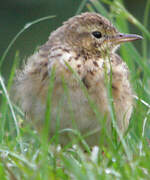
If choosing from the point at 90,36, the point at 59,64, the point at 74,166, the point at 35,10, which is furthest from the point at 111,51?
the point at 35,10

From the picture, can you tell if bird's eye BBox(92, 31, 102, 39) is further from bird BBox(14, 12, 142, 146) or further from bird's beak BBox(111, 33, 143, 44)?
bird's beak BBox(111, 33, 143, 44)

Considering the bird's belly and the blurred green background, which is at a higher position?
the blurred green background

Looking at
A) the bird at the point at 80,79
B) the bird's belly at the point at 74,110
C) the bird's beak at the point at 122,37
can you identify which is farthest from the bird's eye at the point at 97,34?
the bird's belly at the point at 74,110

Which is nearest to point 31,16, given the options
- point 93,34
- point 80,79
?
point 93,34

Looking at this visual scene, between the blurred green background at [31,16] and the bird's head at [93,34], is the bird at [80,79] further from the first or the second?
the blurred green background at [31,16]

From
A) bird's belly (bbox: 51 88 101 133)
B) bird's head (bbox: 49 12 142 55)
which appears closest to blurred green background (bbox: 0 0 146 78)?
bird's head (bbox: 49 12 142 55)
